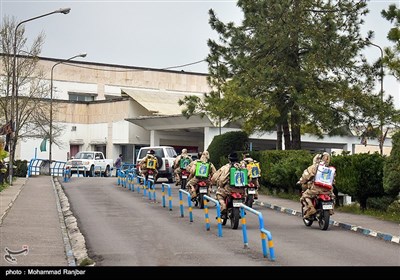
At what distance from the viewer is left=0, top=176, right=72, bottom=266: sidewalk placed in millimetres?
12102

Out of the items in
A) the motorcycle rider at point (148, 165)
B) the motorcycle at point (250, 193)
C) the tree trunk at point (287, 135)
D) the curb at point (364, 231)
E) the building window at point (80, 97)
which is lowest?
the curb at point (364, 231)

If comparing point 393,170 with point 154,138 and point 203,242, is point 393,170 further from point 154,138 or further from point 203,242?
point 154,138

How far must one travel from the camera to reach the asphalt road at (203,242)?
1225cm

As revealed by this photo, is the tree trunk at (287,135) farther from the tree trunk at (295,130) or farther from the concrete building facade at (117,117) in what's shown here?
the concrete building facade at (117,117)

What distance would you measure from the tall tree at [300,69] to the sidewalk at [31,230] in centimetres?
984

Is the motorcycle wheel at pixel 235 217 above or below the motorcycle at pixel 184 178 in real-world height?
below

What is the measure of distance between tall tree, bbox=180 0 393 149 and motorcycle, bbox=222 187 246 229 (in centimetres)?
1265

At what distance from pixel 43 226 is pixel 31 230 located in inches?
40.1

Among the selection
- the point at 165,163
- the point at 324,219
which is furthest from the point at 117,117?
the point at 324,219

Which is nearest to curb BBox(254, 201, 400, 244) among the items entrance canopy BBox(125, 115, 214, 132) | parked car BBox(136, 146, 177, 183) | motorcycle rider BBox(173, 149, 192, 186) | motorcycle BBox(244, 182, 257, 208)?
motorcycle BBox(244, 182, 257, 208)

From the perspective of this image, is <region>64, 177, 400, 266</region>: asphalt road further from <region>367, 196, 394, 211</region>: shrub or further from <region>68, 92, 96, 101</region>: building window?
<region>68, 92, 96, 101</region>: building window

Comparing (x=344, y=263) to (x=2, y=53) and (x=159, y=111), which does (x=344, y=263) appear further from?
(x=159, y=111)

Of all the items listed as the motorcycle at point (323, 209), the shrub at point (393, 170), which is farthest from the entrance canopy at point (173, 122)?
the motorcycle at point (323, 209)

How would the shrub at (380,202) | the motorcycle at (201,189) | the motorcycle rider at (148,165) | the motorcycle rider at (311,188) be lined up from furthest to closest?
the motorcycle rider at (148,165) < the motorcycle at (201,189) < the shrub at (380,202) < the motorcycle rider at (311,188)
